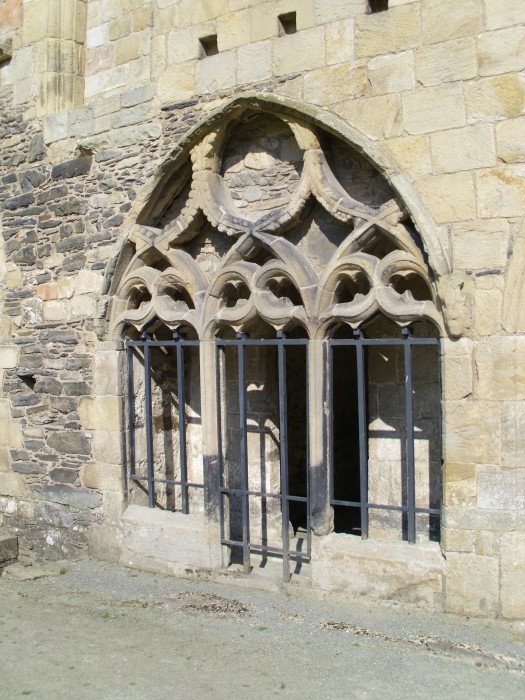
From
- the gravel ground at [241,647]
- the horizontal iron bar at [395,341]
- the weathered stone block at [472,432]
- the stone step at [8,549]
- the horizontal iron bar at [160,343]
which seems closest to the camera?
the gravel ground at [241,647]

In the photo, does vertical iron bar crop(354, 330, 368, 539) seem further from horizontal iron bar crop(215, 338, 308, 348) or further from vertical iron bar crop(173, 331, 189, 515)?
vertical iron bar crop(173, 331, 189, 515)

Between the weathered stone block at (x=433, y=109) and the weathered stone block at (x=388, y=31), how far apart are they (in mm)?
330

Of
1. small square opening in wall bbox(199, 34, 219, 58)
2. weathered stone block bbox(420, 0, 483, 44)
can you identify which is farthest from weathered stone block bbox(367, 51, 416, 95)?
small square opening in wall bbox(199, 34, 219, 58)

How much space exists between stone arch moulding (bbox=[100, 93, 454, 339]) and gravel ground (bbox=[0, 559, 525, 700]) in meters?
1.74

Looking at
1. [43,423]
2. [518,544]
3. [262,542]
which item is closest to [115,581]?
[262,542]

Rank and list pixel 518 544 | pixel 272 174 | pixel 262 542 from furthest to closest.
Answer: pixel 262 542
pixel 272 174
pixel 518 544

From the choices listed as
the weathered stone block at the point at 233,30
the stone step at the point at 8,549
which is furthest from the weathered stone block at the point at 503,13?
the stone step at the point at 8,549

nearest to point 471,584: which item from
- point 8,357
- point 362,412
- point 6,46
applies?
point 362,412

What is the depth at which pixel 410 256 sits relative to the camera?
4.46 metres

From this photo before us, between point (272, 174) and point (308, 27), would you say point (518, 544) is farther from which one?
point (308, 27)

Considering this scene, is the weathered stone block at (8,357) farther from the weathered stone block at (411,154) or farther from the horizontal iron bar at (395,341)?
the weathered stone block at (411,154)

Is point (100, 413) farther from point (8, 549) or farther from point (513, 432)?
point (513, 432)

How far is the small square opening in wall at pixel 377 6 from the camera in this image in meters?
4.68

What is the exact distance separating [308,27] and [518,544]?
348 cm
